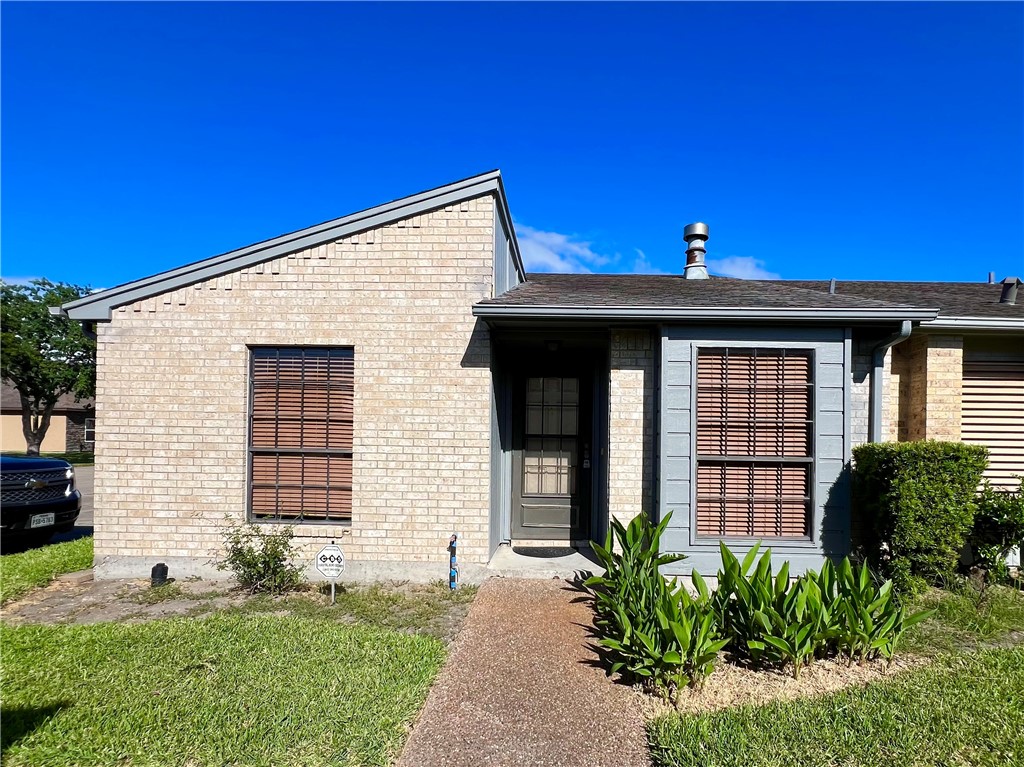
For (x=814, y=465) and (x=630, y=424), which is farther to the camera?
(x=630, y=424)

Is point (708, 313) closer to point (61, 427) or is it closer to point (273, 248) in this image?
point (273, 248)

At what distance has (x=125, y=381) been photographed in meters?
5.85

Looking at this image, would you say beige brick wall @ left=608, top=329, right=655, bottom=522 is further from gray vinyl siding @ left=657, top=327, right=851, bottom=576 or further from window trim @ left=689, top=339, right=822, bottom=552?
window trim @ left=689, top=339, right=822, bottom=552

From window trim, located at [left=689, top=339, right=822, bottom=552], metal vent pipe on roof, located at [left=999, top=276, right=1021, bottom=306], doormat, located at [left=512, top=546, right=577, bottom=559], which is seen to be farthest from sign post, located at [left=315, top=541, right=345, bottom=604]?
metal vent pipe on roof, located at [left=999, top=276, right=1021, bottom=306]

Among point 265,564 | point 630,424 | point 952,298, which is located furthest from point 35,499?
point 952,298

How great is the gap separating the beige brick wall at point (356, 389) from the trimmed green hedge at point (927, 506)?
13.6 feet

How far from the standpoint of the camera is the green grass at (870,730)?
9.04 feet

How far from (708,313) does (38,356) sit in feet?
112

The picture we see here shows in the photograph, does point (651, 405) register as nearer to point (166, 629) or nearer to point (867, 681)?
point (867, 681)

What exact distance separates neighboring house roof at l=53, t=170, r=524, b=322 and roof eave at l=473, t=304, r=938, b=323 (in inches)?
55.7

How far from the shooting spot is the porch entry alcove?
701 cm

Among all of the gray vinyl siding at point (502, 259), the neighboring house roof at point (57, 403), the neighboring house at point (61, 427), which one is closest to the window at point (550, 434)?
the gray vinyl siding at point (502, 259)

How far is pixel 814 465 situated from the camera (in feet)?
18.4

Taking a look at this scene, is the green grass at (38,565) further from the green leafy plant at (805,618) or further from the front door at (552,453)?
the green leafy plant at (805,618)
